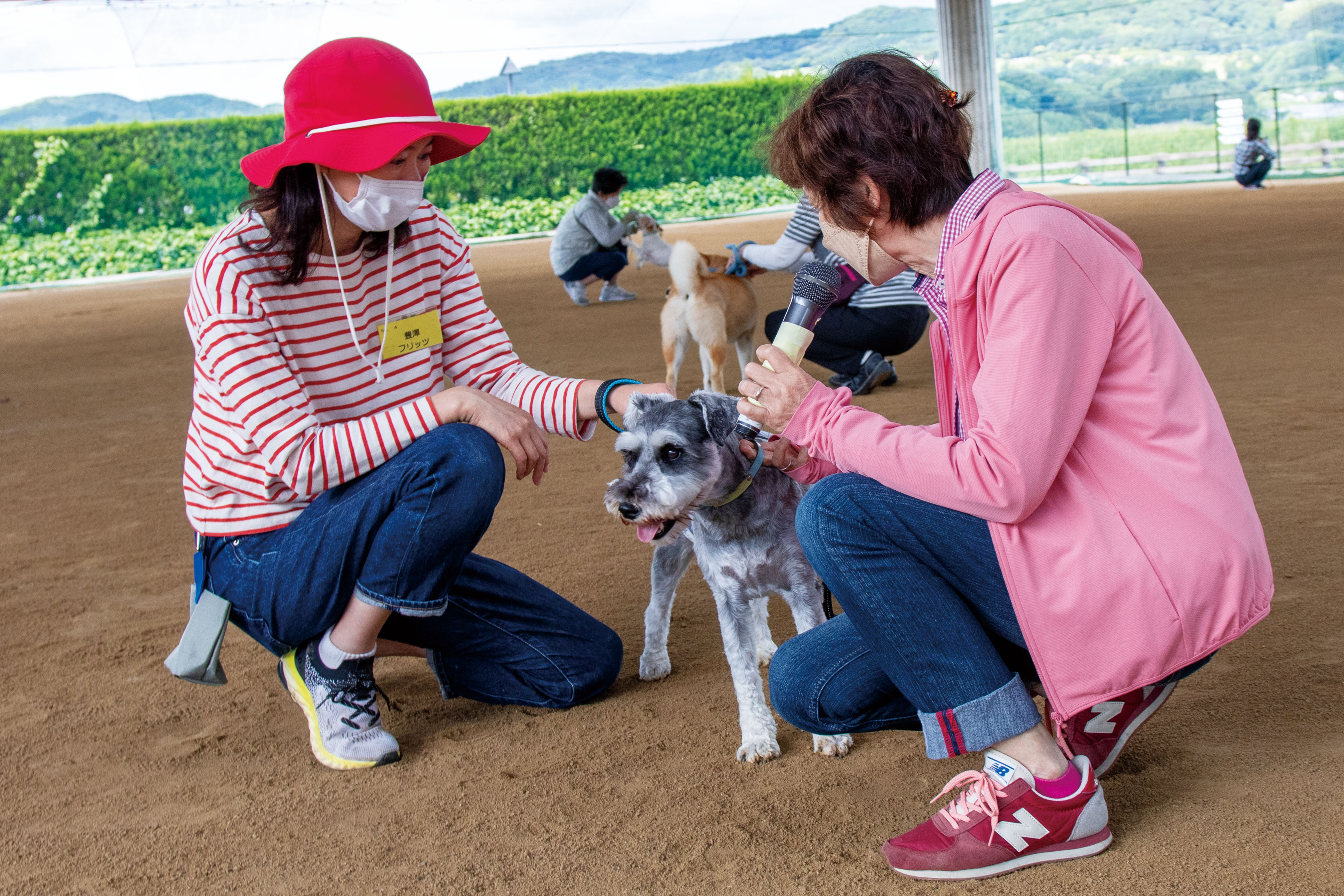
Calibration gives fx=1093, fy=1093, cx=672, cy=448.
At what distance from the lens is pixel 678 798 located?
92.0 inches

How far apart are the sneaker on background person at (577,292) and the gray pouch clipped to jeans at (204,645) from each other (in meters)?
9.98

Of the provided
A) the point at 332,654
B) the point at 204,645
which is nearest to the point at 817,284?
the point at 332,654

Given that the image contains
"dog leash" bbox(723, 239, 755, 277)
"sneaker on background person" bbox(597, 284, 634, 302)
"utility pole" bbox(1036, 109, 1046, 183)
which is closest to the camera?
"dog leash" bbox(723, 239, 755, 277)

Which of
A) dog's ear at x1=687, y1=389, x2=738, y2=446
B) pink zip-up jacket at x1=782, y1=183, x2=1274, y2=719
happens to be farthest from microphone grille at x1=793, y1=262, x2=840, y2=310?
dog's ear at x1=687, y1=389, x2=738, y2=446

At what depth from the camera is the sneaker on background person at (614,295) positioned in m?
12.6

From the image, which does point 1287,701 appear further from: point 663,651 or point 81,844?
point 81,844

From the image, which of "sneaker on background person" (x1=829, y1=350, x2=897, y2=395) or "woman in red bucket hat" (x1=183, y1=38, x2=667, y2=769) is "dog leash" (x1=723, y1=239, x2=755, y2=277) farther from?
"woman in red bucket hat" (x1=183, y1=38, x2=667, y2=769)

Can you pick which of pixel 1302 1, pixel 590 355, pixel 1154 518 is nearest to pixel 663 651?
pixel 1154 518

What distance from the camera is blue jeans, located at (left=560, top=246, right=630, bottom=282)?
12.5 metres

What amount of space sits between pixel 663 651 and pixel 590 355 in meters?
5.89

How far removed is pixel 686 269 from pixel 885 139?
196 inches

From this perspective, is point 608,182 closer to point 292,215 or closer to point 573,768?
point 292,215

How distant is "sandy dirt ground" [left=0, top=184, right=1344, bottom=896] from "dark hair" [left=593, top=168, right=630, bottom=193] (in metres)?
8.20

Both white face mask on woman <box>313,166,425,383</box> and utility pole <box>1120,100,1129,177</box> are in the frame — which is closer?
white face mask on woman <box>313,166,425,383</box>
